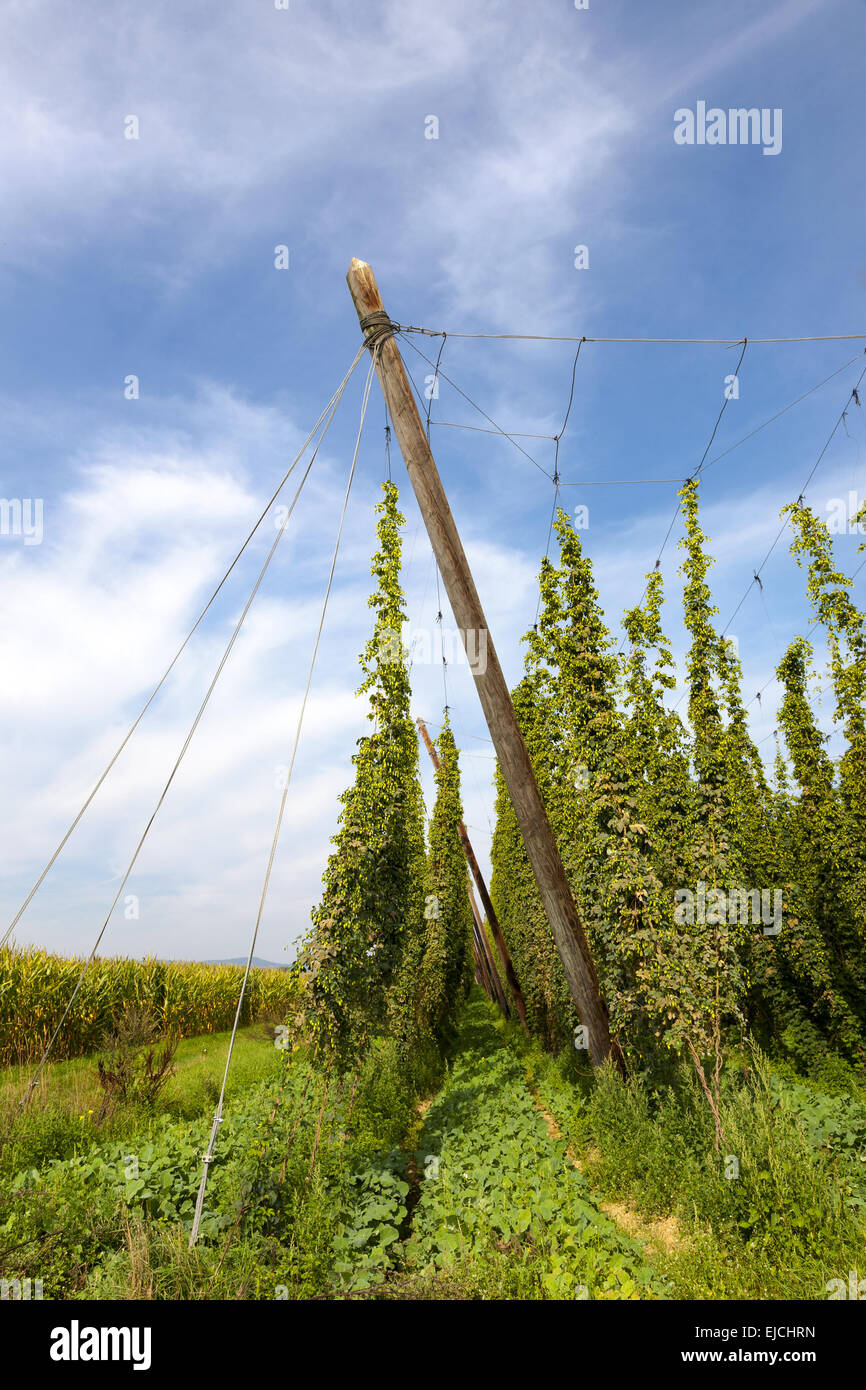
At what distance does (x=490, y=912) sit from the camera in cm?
2342

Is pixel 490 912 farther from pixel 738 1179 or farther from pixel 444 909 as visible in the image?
pixel 738 1179

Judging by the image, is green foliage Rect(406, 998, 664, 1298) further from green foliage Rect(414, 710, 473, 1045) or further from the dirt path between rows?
green foliage Rect(414, 710, 473, 1045)

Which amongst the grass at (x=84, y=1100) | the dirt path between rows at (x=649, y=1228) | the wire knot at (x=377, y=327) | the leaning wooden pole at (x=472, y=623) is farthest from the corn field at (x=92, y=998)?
the wire knot at (x=377, y=327)

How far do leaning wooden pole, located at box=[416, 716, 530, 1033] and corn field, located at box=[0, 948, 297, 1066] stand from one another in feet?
28.0

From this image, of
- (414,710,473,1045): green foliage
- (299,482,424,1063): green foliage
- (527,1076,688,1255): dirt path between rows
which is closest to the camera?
(527,1076,688,1255): dirt path between rows

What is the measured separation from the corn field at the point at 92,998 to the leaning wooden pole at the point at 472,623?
595cm

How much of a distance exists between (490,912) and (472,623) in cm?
1849

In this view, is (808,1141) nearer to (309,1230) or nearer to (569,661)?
(309,1230)

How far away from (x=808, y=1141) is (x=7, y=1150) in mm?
8931

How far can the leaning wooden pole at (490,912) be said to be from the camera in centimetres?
1949

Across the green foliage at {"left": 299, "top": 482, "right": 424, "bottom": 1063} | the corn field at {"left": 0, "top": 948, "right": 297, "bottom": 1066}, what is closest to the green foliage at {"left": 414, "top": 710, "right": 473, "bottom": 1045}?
the corn field at {"left": 0, "top": 948, "right": 297, "bottom": 1066}

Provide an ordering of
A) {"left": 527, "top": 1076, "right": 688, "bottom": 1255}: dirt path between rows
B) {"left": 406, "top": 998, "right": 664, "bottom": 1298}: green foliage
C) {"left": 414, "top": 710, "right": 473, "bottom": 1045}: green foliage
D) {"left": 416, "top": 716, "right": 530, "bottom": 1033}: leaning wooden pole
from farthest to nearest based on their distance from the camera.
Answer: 1. {"left": 416, "top": 716, "right": 530, "bottom": 1033}: leaning wooden pole
2. {"left": 414, "top": 710, "right": 473, "bottom": 1045}: green foliage
3. {"left": 527, "top": 1076, "right": 688, "bottom": 1255}: dirt path between rows
4. {"left": 406, "top": 998, "right": 664, "bottom": 1298}: green foliage

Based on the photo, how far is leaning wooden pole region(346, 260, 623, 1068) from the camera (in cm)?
744
